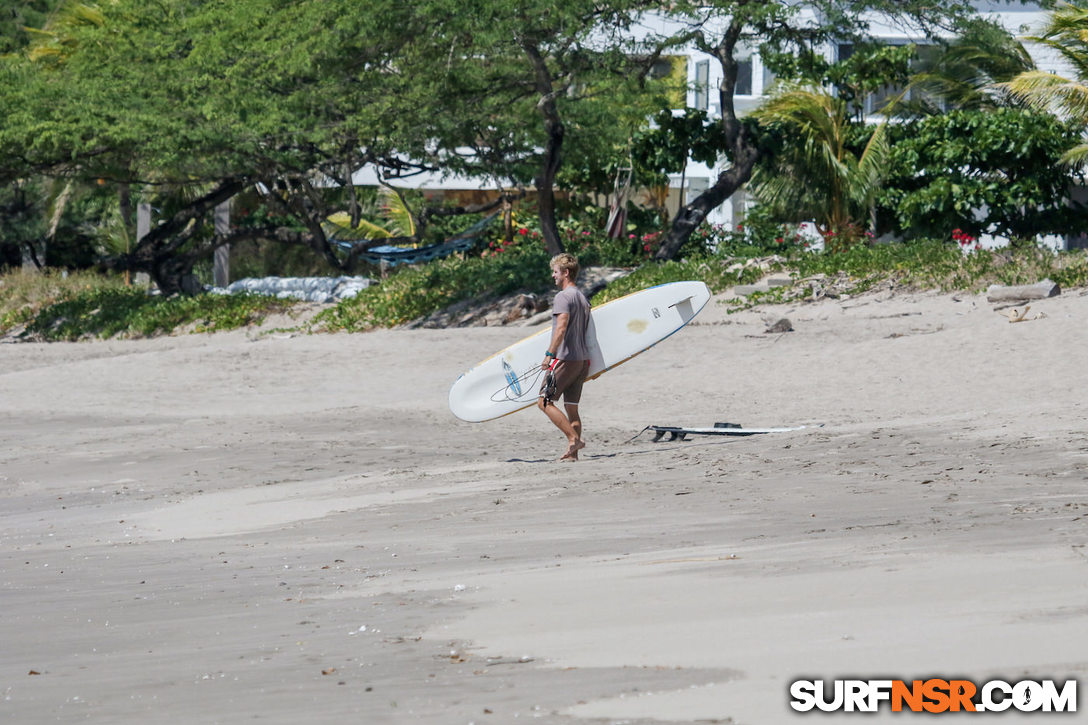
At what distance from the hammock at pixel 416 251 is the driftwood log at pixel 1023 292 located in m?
11.2

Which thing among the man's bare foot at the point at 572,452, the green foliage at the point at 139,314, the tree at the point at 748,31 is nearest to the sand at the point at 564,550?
A: the man's bare foot at the point at 572,452

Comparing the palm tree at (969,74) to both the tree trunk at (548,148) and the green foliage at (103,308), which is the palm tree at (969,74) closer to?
the tree trunk at (548,148)

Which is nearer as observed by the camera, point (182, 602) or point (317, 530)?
point (182, 602)

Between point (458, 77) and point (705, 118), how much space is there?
5.91 m

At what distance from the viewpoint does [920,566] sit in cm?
451

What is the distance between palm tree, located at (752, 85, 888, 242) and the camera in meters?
23.6

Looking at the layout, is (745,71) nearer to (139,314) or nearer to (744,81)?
(744,81)

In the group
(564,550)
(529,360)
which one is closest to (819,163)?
(529,360)

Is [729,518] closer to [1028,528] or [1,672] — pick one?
[1028,528]

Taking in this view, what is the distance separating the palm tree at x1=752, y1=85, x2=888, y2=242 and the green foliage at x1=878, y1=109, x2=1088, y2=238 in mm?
414

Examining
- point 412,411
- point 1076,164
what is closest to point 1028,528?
point 412,411

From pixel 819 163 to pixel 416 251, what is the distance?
24.6 ft

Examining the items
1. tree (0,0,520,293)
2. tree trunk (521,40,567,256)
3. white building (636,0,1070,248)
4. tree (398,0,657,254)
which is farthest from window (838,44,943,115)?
tree (0,0,520,293)

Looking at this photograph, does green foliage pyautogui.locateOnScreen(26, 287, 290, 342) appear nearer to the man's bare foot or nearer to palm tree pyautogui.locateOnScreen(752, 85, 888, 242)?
palm tree pyautogui.locateOnScreen(752, 85, 888, 242)
